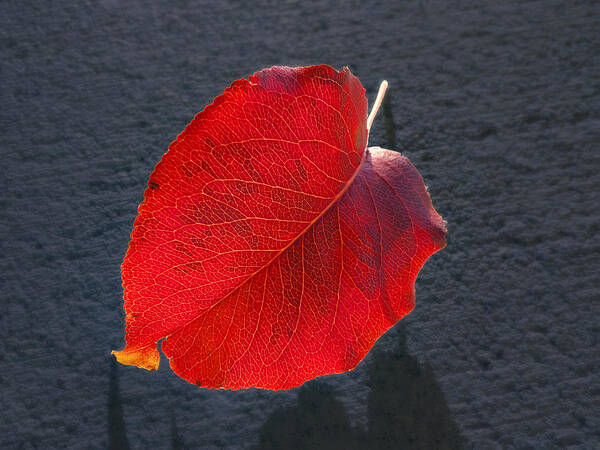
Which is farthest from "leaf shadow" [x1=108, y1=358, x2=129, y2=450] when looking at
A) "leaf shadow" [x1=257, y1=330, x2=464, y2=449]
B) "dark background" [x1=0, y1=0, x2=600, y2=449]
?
"leaf shadow" [x1=257, y1=330, x2=464, y2=449]

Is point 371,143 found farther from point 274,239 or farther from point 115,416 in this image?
point 115,416

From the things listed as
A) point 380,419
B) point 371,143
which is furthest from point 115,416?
point 371,143

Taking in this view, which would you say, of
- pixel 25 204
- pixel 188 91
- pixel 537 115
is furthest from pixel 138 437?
pixel 537 115

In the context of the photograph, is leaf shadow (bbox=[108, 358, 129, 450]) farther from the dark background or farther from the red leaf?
the red leaf

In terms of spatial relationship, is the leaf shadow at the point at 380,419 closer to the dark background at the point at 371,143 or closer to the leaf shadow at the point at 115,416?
the dark background at the point at 371,143

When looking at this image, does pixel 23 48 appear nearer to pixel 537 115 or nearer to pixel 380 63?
pixel 380 63
